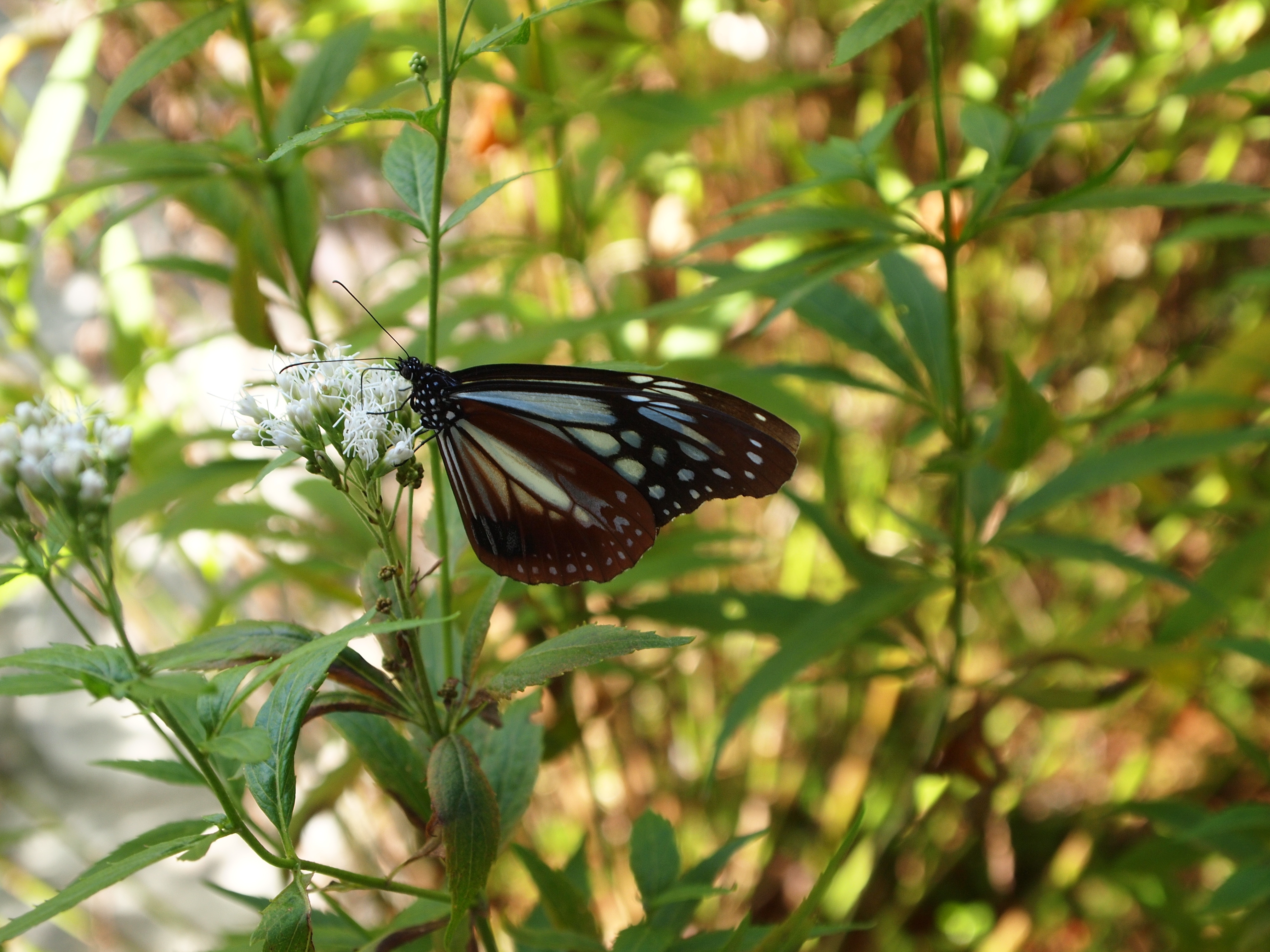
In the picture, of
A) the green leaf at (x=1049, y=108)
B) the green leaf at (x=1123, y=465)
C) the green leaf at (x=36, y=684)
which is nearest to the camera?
the green leaf at (x=36, y=684)

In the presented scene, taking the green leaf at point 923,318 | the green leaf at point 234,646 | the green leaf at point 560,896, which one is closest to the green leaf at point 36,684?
the green leaf at point 234,646

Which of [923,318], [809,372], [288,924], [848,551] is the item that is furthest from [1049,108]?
[288,924]

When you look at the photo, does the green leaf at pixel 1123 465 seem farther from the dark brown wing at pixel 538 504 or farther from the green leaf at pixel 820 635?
the dark brown wing at pixel 538 504

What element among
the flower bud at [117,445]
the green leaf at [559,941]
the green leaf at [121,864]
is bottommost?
the green leaf at [559,941]

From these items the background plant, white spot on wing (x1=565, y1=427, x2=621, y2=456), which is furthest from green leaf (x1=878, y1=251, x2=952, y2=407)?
white spot on wing (x1=565, y1=427, x2=621, y2=456)

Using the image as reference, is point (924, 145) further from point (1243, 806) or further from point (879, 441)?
point (1243, 806)

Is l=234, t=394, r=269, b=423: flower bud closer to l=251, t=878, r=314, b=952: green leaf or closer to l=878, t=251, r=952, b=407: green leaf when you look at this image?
l=251, t=878, r=314, b=952: green leaf
